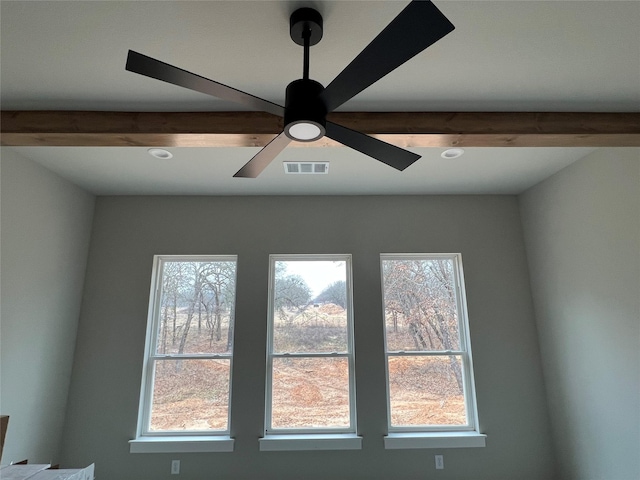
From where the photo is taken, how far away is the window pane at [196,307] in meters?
3.56

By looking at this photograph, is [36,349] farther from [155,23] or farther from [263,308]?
[155,23]

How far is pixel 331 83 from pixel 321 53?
67 cm

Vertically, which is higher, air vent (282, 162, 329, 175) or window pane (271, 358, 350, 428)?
air vent (282, 162, 329, 175)

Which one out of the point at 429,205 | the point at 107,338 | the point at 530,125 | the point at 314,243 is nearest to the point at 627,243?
the point at 530,125

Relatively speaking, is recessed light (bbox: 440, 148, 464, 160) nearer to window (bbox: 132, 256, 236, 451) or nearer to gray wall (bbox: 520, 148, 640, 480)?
gray wall (bbox: 520, 148, 640, 480)

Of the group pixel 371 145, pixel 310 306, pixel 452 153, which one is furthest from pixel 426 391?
pixel 371 145

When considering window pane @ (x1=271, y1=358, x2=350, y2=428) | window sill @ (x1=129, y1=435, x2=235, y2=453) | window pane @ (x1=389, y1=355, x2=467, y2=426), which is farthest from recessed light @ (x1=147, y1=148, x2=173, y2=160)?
window pane @ (x1=389, y1=355, x2=467, y2=426)

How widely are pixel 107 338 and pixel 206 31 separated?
9.58 ft

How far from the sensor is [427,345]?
3.59m

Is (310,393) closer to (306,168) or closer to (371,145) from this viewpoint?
(306,168)

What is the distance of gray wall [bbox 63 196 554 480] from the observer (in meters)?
3.21

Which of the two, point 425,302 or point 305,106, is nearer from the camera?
point 305,106

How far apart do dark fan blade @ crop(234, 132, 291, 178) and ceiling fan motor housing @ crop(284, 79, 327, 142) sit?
0.45 feet

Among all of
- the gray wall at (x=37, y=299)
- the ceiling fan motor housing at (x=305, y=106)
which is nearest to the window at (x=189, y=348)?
the gray wall at (x=37, y=299)
